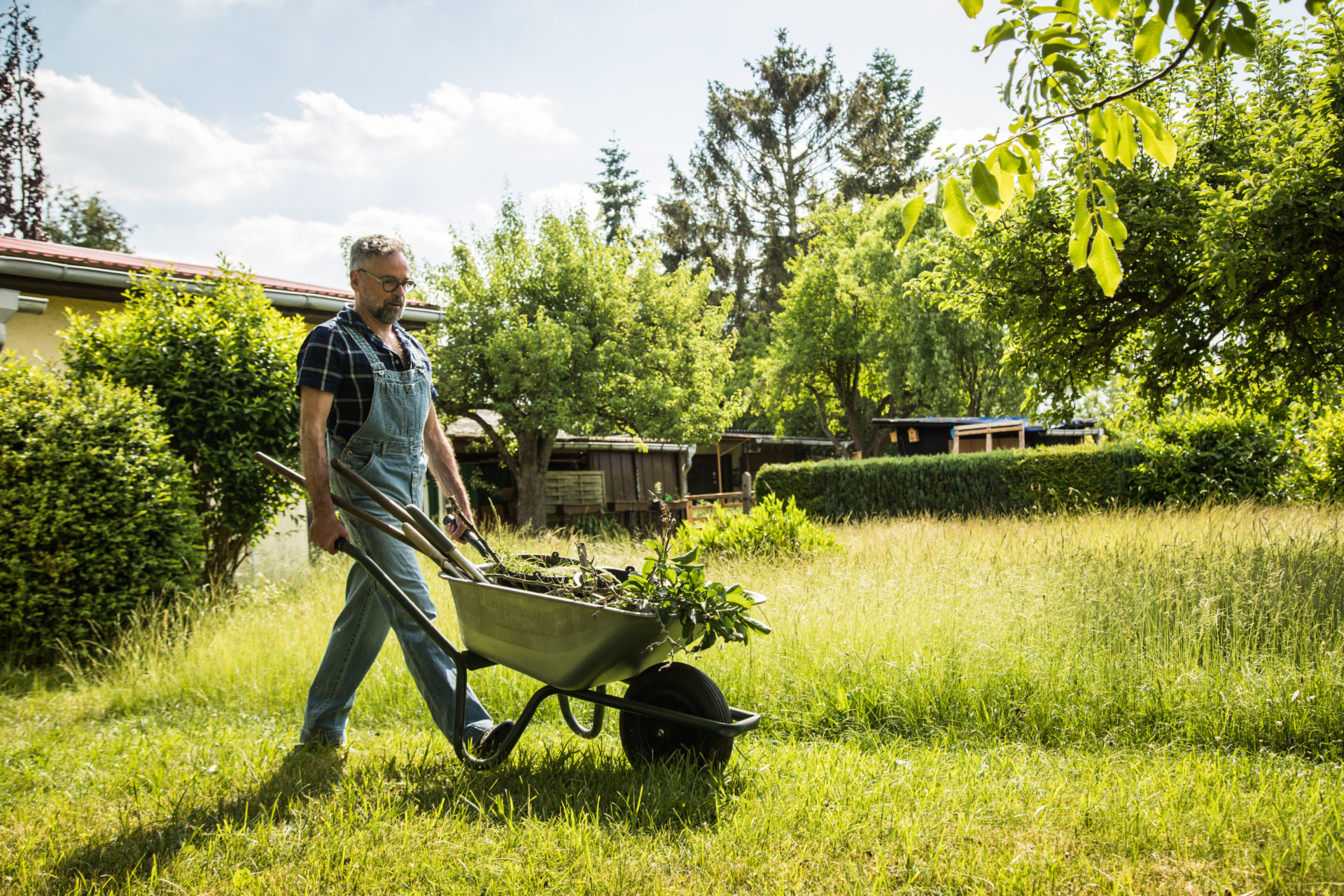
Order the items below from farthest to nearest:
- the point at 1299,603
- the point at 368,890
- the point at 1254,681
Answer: the point at 1299,603, the point at 1254,681, the point at 368,890

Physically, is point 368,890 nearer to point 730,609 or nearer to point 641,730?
point 641,730

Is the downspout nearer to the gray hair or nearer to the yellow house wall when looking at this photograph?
the yellow house wall

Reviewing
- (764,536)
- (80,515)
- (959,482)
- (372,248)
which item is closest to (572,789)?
(372,248)

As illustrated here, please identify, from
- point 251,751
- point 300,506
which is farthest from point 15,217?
point 251,751

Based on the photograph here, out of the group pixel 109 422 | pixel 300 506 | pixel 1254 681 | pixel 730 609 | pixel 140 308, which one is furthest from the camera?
pixel 300 506

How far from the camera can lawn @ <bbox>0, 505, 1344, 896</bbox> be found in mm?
2229

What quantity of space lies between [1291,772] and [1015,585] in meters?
2.11

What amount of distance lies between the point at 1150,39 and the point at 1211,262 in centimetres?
404

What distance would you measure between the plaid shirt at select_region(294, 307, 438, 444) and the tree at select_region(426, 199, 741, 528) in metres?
13.3

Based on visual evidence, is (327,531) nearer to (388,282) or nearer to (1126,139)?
(388,282)

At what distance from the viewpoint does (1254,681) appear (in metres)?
3.26

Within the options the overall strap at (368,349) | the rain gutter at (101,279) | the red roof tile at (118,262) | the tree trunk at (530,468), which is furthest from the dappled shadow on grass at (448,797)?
the tree trunk at (530,468)

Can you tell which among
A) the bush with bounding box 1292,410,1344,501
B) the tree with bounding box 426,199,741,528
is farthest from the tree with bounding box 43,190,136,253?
the bush with bounding box 1292,410,1344,501

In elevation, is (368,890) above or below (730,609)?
below
